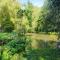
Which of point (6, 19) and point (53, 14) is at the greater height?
point (6, 19)

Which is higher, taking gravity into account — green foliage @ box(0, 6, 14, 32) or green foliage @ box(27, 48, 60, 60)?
green foliage @ box(0, 6, 14, 32)

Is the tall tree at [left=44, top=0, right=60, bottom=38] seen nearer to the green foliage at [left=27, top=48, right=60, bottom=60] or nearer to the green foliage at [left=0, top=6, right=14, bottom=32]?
the green foliage at [left=27, top=48, right=60, bottom=60]

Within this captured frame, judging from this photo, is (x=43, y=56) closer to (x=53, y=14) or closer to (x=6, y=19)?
(x=53, y=14)

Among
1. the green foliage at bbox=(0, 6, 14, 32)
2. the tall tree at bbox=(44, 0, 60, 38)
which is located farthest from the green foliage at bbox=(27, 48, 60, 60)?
the green foliage at bbox=(0, 6, 14, 32)

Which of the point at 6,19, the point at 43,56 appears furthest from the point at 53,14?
the point at 6,19

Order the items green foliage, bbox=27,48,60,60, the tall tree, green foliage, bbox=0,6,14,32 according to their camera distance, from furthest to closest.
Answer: green foliage, bbox=0,6,14,32 → the tall tree → green foliage, bbox=27,48,60,60

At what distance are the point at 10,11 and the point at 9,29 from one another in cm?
563

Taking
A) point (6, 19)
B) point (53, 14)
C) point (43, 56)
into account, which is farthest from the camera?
point (6, 19)

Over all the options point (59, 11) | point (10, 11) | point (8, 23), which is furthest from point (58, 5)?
point (8, 23)

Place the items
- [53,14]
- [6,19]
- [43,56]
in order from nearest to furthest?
[43,56] < [53,14] < [6,19]

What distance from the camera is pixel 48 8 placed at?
20.1 metres

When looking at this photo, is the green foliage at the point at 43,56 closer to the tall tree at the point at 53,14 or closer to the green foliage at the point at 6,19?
the tall tree at the point at 53,14

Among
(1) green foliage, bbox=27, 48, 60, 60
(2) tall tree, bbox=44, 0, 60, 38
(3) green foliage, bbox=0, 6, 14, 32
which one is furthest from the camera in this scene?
(3) green foliage, bbox=0, 6, 14, 32

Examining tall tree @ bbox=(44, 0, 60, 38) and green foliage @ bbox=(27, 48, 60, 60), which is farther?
tall tree @ bbox=(44, 0, 60, 38)
